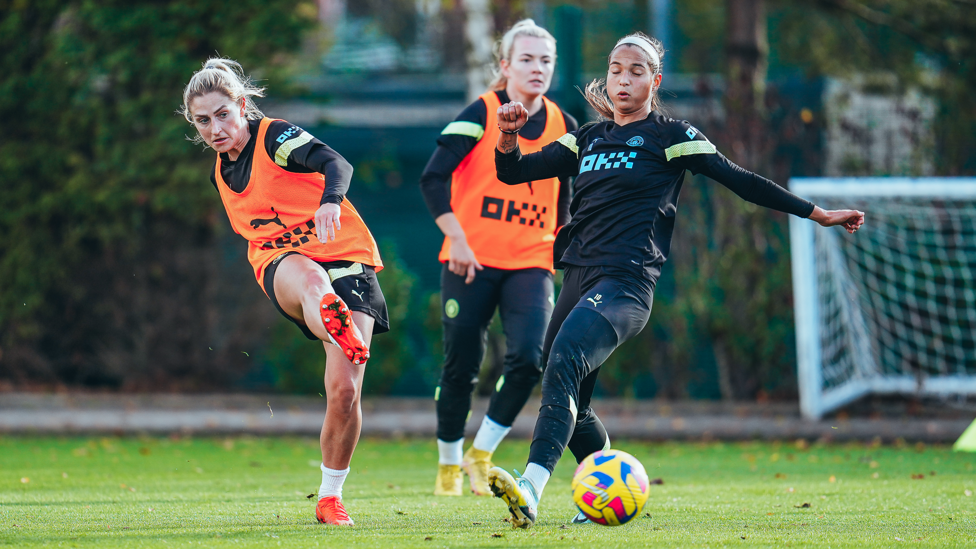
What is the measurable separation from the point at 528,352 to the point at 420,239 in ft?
21.5

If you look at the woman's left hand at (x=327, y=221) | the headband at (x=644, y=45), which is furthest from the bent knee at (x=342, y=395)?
the headband at (x=644, y=45)

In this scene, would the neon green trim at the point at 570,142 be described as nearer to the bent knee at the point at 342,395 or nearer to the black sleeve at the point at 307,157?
the black sleeve at the point at 307,157

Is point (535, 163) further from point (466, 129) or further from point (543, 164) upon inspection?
point (466, 129)

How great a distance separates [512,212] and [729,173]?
158 cm

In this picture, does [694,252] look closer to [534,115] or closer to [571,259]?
[534,115]

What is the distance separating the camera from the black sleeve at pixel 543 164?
15.3 feet

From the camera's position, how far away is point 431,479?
668cm

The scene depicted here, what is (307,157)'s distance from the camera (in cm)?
455

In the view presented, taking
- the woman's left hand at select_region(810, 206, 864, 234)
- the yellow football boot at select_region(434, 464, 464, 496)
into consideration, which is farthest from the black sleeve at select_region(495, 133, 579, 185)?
the yellow football boot at select_region(434, 464, 464, 496)

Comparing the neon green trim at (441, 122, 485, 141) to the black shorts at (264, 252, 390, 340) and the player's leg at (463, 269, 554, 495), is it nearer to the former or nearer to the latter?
the player's leg at (463, 269, 554, 495)

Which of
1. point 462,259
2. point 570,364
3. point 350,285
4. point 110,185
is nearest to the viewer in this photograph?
point 570,364

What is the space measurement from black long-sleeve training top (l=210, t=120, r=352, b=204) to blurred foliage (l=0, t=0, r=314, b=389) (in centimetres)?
644

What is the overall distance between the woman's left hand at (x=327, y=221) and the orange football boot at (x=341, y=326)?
262 millimetres

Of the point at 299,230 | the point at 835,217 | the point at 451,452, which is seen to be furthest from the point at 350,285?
the point at 835,217
